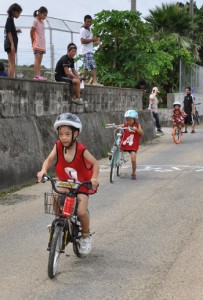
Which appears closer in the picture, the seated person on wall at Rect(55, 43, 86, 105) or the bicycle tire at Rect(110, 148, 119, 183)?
the bicycle tire at Rect(110, 148, 119, 183)

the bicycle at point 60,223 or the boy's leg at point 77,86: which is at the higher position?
the boy's leg at point 77,86

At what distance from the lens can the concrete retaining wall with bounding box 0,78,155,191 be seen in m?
10.9

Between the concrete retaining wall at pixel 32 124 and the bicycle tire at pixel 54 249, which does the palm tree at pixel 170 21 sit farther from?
the bicycle tire at pixel 54 249

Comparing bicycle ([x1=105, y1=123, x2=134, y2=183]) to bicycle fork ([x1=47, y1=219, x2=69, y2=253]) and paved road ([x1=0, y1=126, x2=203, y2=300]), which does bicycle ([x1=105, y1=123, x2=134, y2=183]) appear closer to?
paved road ([x1=0, y1=126, x2=203, y2=300])

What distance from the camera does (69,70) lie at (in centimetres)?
1416

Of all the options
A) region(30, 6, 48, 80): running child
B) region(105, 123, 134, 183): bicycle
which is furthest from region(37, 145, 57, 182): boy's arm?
region(30, 6, 48, 80): running child

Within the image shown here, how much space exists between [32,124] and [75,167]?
6.37 m

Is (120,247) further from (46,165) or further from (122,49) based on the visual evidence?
(122,49)

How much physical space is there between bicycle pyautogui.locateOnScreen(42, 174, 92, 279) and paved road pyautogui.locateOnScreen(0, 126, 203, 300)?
0.85ft

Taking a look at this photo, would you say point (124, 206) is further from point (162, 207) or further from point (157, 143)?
point (157, 143)

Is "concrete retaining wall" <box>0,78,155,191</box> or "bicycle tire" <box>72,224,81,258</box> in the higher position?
"concrete retaining wall" <box>0,78,155,191</box>

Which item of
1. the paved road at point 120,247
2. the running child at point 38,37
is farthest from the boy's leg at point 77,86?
the paved road at point 120,247

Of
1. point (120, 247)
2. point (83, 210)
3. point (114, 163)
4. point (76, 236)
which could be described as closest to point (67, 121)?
point (83, 210)

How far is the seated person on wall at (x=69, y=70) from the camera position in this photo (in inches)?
542
